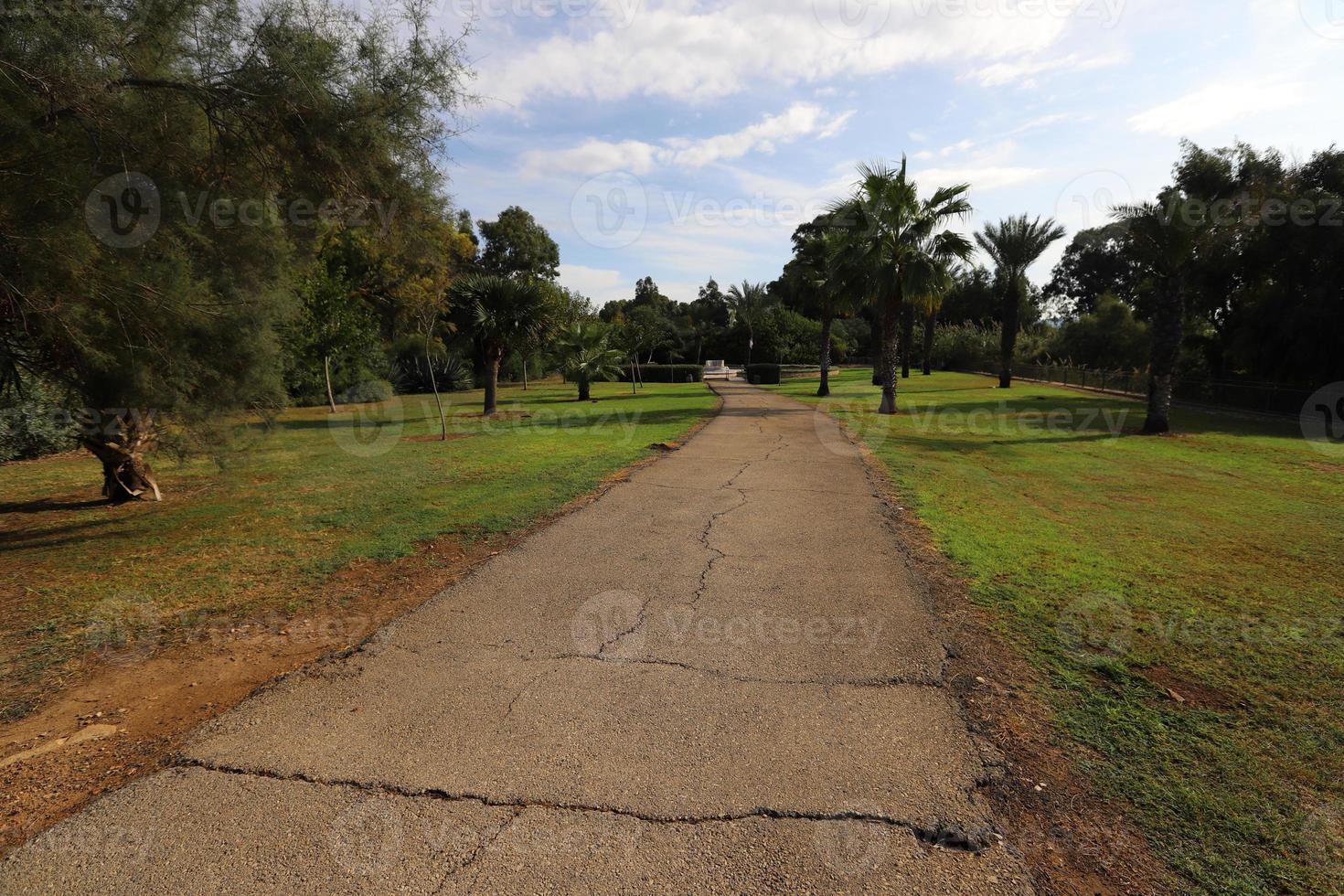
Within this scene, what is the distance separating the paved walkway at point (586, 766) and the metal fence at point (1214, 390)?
78.7 feet

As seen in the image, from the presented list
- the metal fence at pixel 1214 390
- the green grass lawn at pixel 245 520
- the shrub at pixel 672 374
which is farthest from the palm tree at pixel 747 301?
the green grass lawn at pixel 245 520

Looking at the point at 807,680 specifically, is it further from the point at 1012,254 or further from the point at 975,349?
the point at 975,349

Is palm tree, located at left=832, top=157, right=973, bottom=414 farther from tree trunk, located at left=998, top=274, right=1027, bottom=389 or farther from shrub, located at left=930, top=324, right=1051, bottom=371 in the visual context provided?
shrub, located at left=930, top=324, right=1051, bottom=371

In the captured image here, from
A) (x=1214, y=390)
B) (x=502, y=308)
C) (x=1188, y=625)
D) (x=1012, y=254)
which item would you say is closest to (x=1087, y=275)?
(x=1012, y=254)

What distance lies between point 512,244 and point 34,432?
1824 inches

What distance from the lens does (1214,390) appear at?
25.3 m

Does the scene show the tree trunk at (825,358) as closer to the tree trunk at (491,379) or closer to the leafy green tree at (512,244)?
the tree trunk at (491,379)

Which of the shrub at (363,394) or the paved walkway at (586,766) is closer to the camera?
the paved walkway at (586,766)

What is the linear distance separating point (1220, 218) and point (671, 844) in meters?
22.6

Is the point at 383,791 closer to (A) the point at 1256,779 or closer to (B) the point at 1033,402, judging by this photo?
(A) the point at 1256,779

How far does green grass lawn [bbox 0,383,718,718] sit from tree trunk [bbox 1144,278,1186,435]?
1336cm

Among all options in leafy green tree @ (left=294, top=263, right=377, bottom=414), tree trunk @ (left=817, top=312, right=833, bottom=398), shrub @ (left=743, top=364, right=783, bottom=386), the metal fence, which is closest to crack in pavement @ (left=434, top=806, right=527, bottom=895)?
leafy green tree @ (left=294, top=263, right=377, bottom=414)

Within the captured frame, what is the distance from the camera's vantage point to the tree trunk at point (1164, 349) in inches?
703

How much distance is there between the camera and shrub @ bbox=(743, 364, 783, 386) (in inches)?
1713
